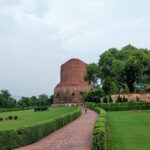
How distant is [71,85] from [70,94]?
2311 millimetres

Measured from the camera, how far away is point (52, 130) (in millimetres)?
19609

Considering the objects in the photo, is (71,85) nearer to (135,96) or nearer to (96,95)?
(96,95)

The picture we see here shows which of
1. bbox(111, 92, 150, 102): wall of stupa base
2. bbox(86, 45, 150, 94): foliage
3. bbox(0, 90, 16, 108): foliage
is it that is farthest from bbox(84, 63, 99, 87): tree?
bbox(0, 90, 16, 108): foliage

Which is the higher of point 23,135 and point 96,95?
point 96,95

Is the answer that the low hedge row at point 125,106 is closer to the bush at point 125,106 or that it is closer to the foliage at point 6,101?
the bush at point 125,106

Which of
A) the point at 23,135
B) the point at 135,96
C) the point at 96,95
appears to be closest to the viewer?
the point at 23,135

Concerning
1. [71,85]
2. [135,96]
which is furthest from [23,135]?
[71,85]

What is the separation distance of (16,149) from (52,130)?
20.4 ft

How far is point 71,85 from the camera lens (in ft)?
279

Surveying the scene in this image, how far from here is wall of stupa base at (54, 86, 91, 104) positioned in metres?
83.8

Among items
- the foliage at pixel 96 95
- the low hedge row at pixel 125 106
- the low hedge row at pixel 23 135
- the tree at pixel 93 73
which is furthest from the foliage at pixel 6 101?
the low hedge row at pixel 23 135

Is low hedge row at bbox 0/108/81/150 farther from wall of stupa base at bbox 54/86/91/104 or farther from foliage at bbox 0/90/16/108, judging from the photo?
wall of stupa base at bbox 54/86/91/104

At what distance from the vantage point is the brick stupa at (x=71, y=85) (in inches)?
3305

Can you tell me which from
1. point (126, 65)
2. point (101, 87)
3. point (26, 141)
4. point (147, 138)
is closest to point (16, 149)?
point (26, 141)
